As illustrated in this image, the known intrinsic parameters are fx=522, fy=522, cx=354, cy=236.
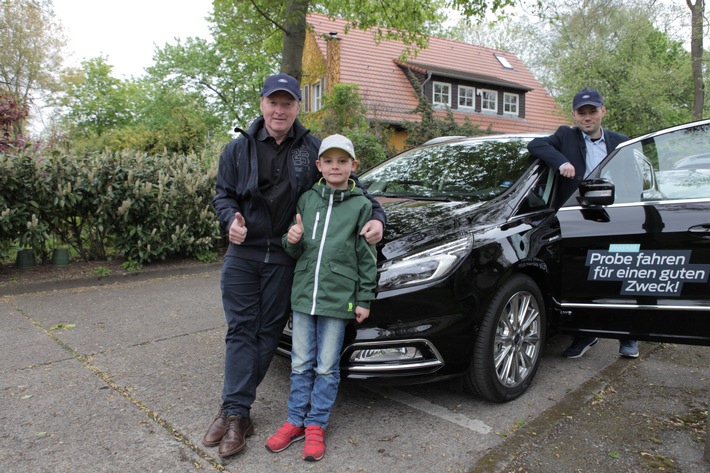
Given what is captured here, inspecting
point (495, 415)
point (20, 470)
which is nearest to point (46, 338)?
point (20, 470)

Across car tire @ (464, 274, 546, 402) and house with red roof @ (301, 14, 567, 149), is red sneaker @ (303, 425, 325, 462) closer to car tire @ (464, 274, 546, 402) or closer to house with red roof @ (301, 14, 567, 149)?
car tire @ (464, 274, 546, 402)

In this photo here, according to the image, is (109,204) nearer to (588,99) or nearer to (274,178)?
(274,178)

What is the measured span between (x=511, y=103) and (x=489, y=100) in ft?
4.81

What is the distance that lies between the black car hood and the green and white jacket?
29cm

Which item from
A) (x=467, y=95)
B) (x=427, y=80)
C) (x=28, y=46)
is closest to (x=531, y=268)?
(x=427, y=80)

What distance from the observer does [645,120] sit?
19203mm

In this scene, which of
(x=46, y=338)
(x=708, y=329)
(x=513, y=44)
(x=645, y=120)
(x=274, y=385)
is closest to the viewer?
(x=708, y=329)

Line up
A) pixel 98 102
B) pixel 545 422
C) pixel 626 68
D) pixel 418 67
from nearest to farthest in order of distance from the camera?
pixel 545 422 → pixel 626 68 → pixel 418 67 → pixel 98 102

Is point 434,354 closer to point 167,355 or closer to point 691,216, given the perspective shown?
point 691,216

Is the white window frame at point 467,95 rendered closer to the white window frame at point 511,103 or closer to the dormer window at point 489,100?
the dormer window at point 489,100

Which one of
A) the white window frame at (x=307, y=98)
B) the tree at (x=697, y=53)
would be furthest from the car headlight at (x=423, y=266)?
the white window frame at (x=307, y=98)

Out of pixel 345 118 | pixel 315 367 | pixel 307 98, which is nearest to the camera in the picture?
pixel 315 367

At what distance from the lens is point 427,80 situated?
2112 centimetres

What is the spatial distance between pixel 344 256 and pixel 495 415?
51.3 inches
